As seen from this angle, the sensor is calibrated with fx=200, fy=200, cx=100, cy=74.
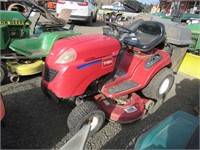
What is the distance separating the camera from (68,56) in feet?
6.81

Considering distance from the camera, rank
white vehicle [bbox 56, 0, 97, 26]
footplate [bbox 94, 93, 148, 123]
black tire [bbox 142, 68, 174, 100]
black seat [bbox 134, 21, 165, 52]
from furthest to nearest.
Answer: white vehicle [bbox 56, 0, 97, 26] → black tire [bbox 142, 68, 174, 100] → black seat [bbox 134, 21, 165, 52] → footplate [bbox 94, 93, 148, 123]

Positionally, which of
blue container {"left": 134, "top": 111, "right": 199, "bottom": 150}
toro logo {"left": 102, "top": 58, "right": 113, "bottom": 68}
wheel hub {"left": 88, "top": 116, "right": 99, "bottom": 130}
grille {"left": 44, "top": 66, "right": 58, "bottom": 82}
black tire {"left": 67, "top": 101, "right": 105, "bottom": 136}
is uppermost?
toro logo {"left": 102, "top": 58, "right": 113, "bottom": 68}

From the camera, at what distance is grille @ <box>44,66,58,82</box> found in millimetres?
2135

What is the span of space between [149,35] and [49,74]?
1713mm

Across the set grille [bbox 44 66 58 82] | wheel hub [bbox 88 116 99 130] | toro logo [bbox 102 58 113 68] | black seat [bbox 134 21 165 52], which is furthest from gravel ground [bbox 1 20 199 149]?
black seat [bbox 134 21 165 52]

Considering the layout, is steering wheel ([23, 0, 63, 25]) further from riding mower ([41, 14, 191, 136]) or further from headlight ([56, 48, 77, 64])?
headlight ([56, 48, 77, 64])

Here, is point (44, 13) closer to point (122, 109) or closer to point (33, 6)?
point (33, 6)

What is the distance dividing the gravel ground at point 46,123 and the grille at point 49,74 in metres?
0.62

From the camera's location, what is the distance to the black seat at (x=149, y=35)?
2.71m

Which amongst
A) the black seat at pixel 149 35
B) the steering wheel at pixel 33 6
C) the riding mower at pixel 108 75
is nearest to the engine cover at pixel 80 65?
the riding mower at pixel 108 75

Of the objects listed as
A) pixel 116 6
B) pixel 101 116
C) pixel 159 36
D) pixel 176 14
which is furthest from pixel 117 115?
pixel 116 6

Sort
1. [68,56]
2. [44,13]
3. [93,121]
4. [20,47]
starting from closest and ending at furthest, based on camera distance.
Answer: [68,56] → [93,121] → [20,47] → [44,13]

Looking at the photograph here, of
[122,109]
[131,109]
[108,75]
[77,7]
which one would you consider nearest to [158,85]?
[131,109]

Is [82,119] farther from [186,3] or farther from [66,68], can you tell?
[186,3]
